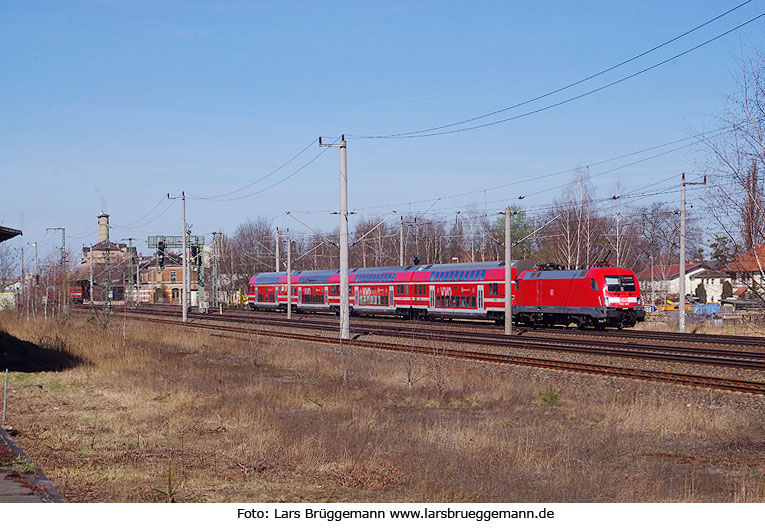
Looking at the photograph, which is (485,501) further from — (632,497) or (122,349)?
(122,349)

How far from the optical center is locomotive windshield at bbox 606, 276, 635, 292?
35.0 meters

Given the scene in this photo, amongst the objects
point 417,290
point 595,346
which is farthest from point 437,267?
point 595,346

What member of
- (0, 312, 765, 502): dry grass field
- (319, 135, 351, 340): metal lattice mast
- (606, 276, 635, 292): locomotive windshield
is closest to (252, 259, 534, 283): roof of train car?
(606, 276, 635, 292): locomotive windshield

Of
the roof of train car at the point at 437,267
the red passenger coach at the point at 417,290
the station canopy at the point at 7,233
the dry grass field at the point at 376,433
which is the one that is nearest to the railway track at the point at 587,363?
the dry grass field at the point at 376,433

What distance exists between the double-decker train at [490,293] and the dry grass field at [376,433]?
14.3 meters

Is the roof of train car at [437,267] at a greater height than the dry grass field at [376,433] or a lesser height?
greater

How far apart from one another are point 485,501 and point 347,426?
18.9 ft

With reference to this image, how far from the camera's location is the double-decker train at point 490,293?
35.3 meters

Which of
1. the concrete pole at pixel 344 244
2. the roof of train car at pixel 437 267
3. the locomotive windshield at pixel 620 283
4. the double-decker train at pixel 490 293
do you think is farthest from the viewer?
the roof of train car at pixel 437 267

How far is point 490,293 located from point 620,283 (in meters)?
7.43

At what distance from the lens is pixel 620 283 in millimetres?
35281

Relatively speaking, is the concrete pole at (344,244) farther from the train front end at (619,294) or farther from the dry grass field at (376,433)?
the train front end at (619,294)
